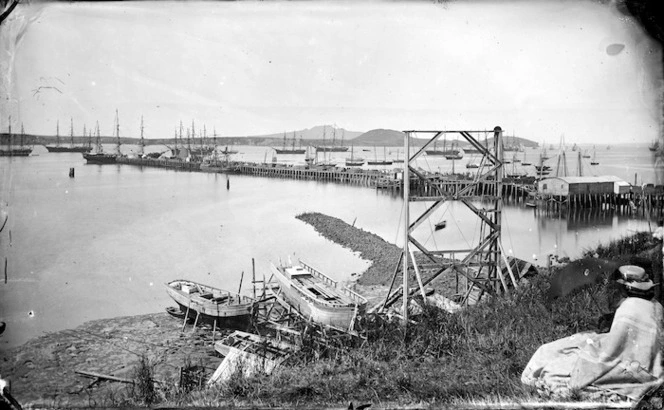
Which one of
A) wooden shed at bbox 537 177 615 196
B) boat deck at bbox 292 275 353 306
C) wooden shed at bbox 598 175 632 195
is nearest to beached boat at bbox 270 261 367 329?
boat deck at bbox 292 275 353 306

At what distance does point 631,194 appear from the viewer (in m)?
25.1

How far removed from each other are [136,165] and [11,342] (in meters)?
37.4

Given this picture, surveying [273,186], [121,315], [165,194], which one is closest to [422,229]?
[273,186]

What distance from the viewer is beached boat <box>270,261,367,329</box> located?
8969mm

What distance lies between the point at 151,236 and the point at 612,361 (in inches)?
473

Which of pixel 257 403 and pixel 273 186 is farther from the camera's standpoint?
pixel 273 186

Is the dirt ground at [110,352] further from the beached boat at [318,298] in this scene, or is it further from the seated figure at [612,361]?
the seated figure at [612,361]

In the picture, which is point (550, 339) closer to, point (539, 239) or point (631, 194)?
point (539, 239)

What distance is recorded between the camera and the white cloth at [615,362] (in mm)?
3455

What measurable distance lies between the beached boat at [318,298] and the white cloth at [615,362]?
14.0 ft

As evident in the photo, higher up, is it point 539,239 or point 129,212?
point 129,212

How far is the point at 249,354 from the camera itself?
671cm

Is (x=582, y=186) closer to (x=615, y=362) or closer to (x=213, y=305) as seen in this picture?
(x=213, y=305)

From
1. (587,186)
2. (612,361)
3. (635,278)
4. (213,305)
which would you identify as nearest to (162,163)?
(213,305)
